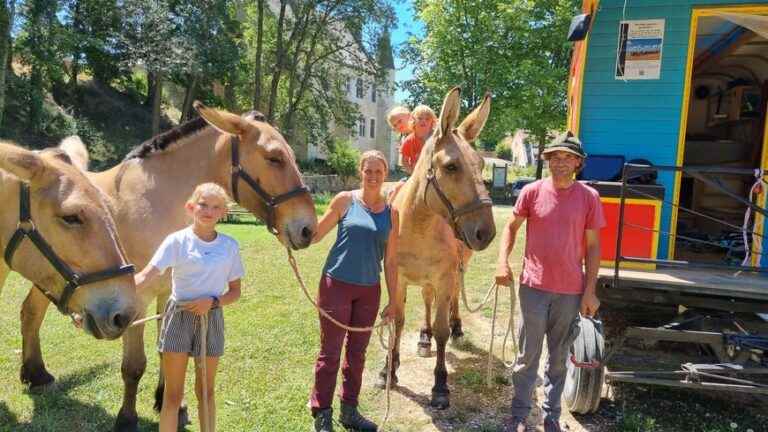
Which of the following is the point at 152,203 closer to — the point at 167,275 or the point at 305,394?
the point at 167,275

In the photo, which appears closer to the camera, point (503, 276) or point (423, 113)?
point (503, 276)

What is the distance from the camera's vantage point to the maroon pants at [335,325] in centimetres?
343

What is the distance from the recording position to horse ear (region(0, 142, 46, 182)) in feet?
7.26

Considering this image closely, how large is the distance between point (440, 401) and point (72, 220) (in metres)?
3.02

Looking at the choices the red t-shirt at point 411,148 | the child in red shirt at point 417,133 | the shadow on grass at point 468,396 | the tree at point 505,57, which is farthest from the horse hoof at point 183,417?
the tree at point 505,57

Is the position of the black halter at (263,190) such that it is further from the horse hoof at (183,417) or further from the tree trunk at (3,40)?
the tree trunk at (3,40)

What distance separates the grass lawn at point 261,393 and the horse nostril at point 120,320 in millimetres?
1604

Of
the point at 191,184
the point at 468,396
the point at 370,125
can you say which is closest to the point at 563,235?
the point at 468,396

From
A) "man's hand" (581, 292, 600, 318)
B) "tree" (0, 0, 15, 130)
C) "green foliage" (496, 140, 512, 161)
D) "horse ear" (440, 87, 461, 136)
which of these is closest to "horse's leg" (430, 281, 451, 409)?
"man's hand" (581, 292, 600, 318)

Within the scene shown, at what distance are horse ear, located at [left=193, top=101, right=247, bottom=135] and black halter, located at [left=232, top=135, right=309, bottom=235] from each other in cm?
6

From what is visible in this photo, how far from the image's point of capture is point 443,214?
365 centimetres

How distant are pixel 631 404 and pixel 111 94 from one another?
30.4 meters

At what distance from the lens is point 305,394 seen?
4.25 metres

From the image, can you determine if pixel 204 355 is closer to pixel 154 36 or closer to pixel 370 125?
pixel 154 36
